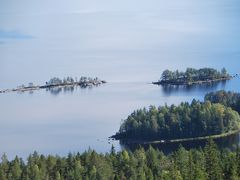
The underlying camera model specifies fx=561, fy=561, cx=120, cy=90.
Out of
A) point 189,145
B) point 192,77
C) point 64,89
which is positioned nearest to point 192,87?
point 192,77

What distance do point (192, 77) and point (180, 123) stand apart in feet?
58.2

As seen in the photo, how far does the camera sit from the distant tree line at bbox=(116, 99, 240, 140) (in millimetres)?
27016

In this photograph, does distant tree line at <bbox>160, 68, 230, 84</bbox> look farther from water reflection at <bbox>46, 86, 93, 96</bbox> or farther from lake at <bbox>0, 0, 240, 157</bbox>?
water reflection at <bbox>46, 86, 93, 96</bbox>

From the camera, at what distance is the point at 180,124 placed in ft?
89.6

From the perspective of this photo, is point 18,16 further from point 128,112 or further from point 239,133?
point 239,133

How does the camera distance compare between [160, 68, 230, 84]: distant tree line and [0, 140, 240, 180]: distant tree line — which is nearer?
[0, 140, 240, 180]: distant tree line

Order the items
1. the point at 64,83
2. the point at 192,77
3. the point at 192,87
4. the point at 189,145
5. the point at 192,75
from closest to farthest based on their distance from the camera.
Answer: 1. the point at 189,145
2. the point at 192,87
3. the point at 192,77
4. the point at 192,75
5. the point at 64,83

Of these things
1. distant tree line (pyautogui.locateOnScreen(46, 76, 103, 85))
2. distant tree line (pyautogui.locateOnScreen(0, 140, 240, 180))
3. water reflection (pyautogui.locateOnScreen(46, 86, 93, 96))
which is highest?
distant tree line (pyautogui.locateOnScreen(46, 76, 103, 85))

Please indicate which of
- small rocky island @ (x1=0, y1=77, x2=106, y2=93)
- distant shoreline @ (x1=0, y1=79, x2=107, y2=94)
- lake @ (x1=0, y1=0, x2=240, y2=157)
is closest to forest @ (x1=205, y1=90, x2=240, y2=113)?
lake @ (x1=0, y1=0, x2=240, y2=157)

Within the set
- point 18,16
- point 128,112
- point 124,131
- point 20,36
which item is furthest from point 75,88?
point 18,16

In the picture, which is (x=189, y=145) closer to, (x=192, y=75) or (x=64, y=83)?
(x=192, y=75)

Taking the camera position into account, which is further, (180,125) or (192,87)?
(192,87)

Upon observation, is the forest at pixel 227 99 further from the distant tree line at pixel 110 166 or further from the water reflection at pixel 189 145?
the distant tree line at pixel 110 166

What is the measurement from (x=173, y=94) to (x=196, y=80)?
4.86m
